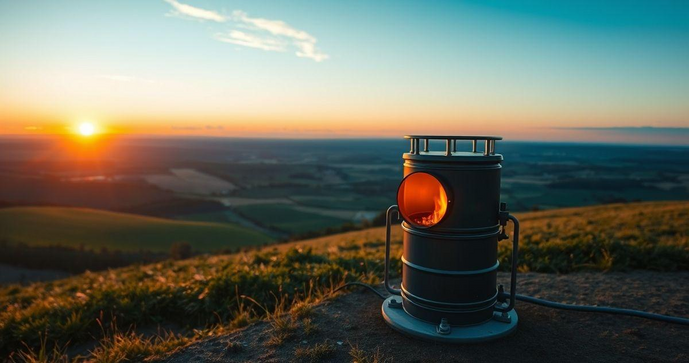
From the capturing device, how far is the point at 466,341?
386 cm

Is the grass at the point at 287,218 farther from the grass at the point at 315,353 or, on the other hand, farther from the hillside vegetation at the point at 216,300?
the grass at the point at 315,353

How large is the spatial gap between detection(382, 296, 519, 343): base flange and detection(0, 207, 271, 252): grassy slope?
37126mm

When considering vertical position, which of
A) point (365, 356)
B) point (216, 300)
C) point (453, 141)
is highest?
point (453, 141)

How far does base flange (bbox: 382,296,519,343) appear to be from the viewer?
3887 millimetres

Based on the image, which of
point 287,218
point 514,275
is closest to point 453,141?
point 514,275

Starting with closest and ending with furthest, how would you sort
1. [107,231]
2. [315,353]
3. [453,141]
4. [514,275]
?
[315,353]
[453,141]
[514,275]
[107,231]

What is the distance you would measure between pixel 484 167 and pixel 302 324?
2.42 metres

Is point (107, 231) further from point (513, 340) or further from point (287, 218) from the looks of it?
point (513, 340)

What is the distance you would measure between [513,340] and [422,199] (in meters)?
1.69

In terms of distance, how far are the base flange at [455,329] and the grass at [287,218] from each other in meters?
45.7

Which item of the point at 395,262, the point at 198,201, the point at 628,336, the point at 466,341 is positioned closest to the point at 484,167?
the point at 466,341

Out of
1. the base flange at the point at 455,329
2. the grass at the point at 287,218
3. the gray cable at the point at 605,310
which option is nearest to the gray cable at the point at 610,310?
the gray cable at the point at 605,310

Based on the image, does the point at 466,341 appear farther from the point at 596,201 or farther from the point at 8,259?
the point at 596,201

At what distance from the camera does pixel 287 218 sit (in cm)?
5853
